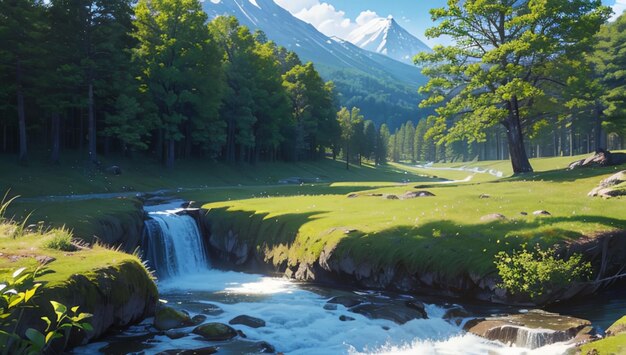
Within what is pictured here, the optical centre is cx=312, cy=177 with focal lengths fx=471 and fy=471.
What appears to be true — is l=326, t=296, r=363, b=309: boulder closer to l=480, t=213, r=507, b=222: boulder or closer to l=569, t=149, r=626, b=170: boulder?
l=480, t=213, r=507, b=222: boulder

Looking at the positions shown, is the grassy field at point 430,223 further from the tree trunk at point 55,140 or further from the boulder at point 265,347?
the tree trunk at point 55,140

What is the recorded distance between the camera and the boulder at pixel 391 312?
15102 millimetres

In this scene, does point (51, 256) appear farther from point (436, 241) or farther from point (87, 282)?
point (436, 241)

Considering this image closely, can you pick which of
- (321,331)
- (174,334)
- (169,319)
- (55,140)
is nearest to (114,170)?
(55,140)

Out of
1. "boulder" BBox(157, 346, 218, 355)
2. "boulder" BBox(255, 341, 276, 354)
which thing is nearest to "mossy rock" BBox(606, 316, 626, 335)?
"boulder" BBox(255, 341, 276, 354)

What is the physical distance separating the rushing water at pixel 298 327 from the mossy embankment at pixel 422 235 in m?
1.26

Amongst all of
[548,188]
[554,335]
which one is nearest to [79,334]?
[554,335]

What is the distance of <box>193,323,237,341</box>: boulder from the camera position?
13395 mm

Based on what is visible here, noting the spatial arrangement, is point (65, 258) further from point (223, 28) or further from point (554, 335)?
point (223, 28)

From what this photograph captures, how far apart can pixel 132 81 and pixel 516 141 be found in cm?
3835

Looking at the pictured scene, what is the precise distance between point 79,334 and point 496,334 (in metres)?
11.2

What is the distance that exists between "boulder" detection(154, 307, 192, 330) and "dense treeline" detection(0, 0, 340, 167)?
3449 cm

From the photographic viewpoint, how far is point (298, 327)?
14641 mm

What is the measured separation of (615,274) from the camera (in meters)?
18.5
